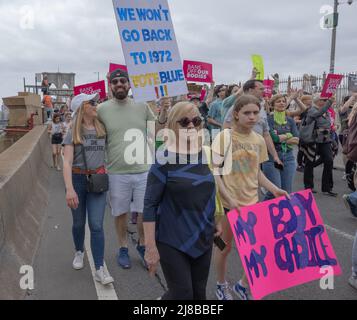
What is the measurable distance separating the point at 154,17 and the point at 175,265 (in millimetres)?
2931

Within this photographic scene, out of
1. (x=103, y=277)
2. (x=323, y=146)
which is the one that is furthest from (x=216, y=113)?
(x=103, y=277)

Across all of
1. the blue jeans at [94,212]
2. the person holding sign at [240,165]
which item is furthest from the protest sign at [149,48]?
the person holding sign at [240,165]

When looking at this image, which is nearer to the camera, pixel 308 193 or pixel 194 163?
pixel 194 163

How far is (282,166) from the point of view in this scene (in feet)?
17.9

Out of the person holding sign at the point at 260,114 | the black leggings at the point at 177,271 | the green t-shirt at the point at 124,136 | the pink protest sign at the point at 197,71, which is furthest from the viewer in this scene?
the pink protest sign at the point at 197,71

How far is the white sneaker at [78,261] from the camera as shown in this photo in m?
4.38

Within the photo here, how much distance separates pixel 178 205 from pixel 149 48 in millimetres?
2420

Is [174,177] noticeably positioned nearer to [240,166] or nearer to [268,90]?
[240,166]

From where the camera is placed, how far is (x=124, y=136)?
436cm

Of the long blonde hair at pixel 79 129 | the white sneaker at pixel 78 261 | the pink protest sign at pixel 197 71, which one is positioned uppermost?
the pink protest sign at pixel 197 71

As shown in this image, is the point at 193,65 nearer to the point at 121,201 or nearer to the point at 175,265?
the point at 121,201

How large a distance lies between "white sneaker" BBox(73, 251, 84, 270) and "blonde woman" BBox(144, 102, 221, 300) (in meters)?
1.90

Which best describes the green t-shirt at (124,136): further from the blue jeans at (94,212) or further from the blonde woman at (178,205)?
the blonde woman at (178,205)

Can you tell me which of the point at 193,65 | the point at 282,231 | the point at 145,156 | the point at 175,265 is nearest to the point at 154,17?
the point at 145,156
